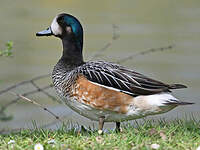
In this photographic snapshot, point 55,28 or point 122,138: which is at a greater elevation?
point 55,28

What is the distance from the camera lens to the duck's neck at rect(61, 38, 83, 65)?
18.2ft

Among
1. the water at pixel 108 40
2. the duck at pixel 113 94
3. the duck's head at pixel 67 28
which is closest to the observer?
the duck at pixel 113 94

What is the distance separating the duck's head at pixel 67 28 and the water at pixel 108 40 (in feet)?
9.95

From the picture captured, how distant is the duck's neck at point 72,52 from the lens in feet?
18.2

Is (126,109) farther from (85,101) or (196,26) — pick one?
(196,26)

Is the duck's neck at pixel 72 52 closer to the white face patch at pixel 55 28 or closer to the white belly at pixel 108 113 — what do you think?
the white face patch at pixel 55 28

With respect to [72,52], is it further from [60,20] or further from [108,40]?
[108,40]

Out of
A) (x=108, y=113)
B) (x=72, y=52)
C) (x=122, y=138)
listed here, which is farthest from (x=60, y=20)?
(x=122, y=138)

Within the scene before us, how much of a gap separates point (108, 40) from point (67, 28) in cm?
771

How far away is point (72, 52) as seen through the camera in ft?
18.3

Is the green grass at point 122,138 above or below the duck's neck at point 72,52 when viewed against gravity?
below

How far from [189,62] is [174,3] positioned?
6256 millimetres

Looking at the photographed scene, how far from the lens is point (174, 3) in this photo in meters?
18.0

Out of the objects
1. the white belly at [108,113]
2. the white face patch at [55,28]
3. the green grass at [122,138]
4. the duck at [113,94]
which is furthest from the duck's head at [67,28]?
the green grass at [122,138]
